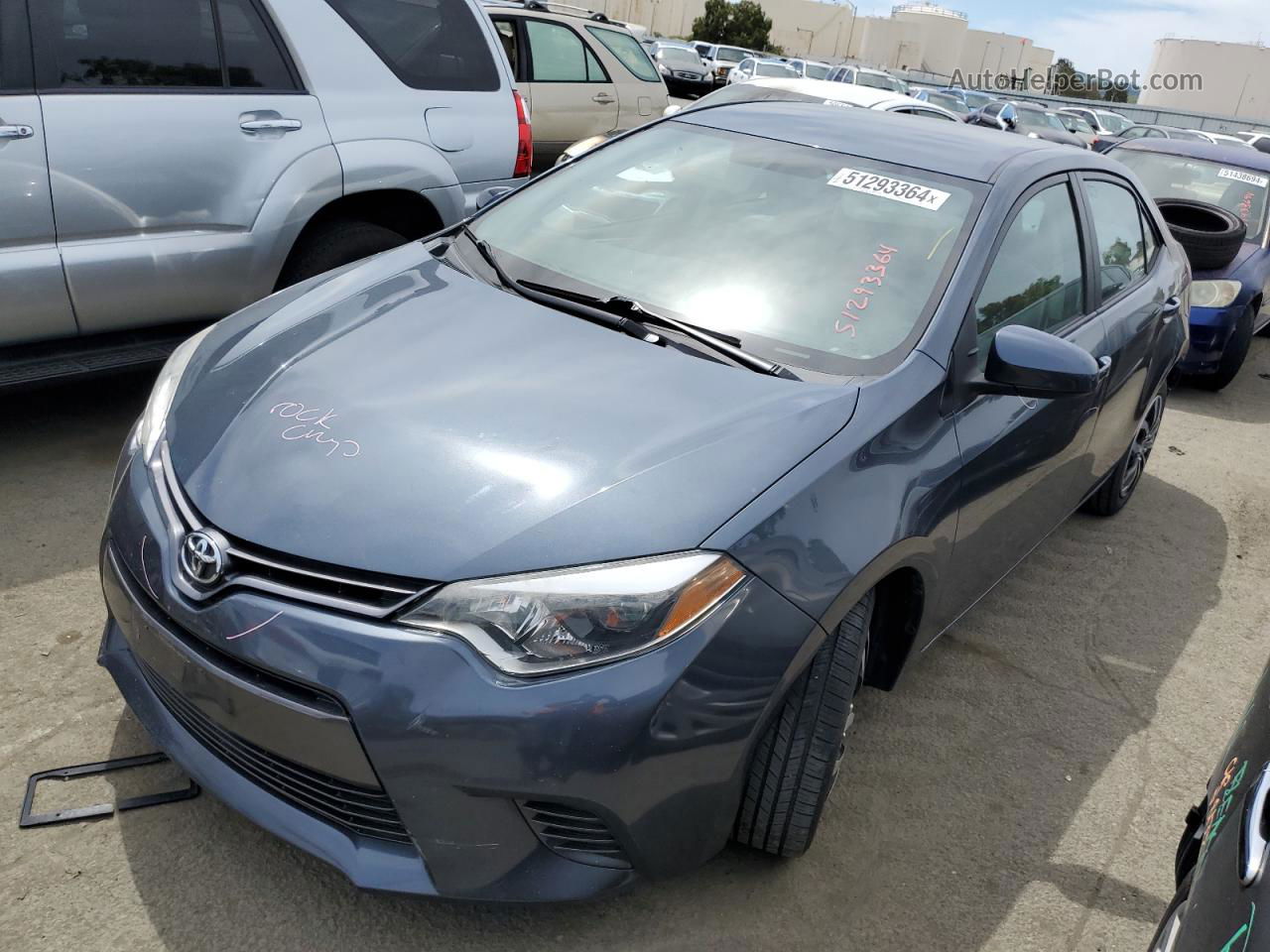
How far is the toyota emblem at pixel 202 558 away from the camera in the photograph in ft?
6.57

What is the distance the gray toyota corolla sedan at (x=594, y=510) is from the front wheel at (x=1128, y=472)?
1511 millimetres

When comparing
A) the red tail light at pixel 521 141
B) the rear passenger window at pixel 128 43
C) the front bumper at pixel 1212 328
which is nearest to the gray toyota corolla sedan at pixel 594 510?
the rear passenger window at pixel 128 43

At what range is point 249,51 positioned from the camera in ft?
13.8

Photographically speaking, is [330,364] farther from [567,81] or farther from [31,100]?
[567,81]

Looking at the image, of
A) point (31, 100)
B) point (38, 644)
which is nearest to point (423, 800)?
point (38, 644)

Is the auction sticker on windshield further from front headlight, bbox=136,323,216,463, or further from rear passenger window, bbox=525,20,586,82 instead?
rear passenger window, bbox=525,20,586,82

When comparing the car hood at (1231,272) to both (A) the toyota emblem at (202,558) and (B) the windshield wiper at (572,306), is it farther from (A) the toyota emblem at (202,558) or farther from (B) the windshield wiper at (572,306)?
(A) the toyota emblem at (202,558)

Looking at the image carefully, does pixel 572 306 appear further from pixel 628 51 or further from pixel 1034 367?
pixel 628 51

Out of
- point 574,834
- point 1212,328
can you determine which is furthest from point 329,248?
point 1212,328

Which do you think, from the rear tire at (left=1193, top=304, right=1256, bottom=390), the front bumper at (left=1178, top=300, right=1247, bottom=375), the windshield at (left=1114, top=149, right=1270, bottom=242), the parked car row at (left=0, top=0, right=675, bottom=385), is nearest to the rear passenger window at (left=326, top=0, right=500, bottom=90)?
the parked car row at (left=0, top=0, right=675, bottom=385)

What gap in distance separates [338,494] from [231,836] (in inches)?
35.3

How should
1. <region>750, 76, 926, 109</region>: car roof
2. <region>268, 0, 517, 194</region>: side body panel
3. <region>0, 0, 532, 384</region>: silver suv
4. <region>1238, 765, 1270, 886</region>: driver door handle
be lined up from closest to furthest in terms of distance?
<region>1238, 765, 1270, 886</region>: driver door handle
<region>0, 0, 532, 384</region>: silver suv
<region>268, 0, 517, 194</region>: side body panel
<region>750, 76, 926, 109</region>: car roof

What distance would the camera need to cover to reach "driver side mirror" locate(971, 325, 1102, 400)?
2611 millimetres

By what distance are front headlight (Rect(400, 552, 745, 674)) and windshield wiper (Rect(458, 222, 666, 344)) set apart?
0.85 metres
